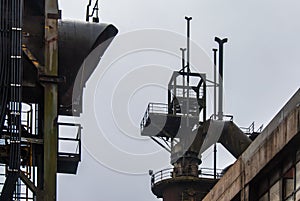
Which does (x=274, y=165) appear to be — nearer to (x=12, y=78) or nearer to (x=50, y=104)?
(x=50, y=104)

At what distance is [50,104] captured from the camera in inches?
1172

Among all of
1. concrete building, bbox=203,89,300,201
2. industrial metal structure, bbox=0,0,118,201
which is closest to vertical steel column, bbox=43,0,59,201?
industrial metal structure, bbox=0,0,118,201

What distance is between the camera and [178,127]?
57.9 m

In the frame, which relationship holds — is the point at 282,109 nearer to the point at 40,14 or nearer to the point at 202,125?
the point at 40,14

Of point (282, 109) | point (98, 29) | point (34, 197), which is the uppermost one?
point (98, 29)

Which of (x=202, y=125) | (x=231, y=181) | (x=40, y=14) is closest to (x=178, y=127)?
(x=202, y=125)

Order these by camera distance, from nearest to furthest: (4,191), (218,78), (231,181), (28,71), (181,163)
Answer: (4,191)
(28,71)
(231,181)
(181,163)
(218,78)

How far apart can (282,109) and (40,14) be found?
25.1ft

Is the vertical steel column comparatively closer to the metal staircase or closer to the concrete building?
the metal staircase

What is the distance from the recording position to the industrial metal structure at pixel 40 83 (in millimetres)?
28359

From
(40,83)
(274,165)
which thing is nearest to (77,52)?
(40,83)

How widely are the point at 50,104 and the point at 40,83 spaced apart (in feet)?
2.17

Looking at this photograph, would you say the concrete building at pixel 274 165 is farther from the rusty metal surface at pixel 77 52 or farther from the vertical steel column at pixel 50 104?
the vertical steel column at pixel 50 104

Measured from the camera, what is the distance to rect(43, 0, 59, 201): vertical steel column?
1125 inches
